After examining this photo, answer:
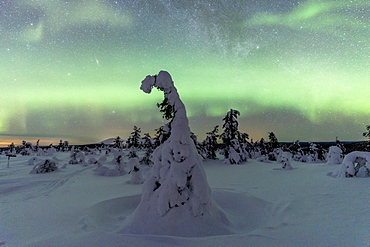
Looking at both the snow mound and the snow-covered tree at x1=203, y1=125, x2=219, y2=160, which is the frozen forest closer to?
the snow mound

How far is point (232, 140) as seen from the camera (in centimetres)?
2908

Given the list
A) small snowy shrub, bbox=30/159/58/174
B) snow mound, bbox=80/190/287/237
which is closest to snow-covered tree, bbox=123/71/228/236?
snow mound, bbox=80/190/287/237

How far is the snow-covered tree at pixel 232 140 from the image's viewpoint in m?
27.2

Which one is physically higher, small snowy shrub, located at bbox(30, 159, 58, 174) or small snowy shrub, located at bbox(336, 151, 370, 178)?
small snowy shrub, located at bbox(336, 151, 370, 178)

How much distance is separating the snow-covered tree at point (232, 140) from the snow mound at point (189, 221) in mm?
17946

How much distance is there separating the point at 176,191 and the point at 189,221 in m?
0.92

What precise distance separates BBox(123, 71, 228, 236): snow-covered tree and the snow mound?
3 cm

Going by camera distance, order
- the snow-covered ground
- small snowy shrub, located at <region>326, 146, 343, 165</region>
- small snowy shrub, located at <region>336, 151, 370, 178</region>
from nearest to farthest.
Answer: the snow-covered ground < small snowy shrub, located at <region>336, 151, 370, 178</region> < small snowy shrub, located at <region>326, 146, 343, 165</region>

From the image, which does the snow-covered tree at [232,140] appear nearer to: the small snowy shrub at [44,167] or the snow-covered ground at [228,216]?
the snow-covered ground at [228,216]

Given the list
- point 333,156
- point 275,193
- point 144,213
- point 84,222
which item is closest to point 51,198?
point 84,222

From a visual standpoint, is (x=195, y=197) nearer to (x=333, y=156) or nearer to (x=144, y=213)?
(x=144, y=213)

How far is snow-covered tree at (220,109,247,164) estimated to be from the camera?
27.2 metres

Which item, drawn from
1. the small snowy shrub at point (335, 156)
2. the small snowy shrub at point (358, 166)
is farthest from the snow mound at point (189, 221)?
the small snowy shrub at point (335, 156)

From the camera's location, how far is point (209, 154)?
33.4 metres
